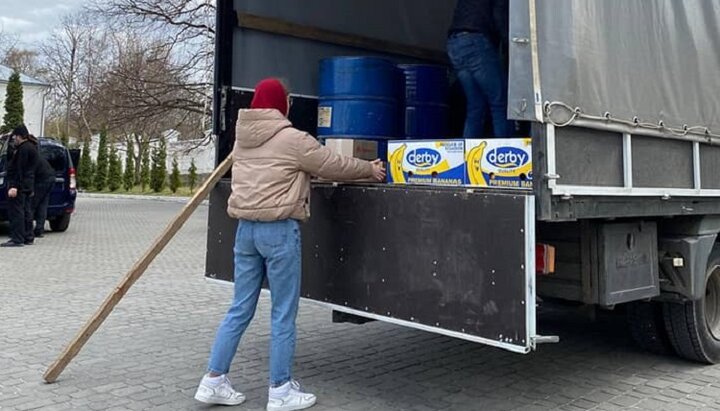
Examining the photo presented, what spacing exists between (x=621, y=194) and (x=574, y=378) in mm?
1688

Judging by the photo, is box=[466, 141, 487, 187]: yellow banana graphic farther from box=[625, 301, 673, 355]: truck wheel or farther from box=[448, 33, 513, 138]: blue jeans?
box=[625, 301, 673, 355]: truck wheel

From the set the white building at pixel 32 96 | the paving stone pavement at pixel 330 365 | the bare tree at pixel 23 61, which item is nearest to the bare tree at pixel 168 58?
the paving stone pavement at pixel 330 365

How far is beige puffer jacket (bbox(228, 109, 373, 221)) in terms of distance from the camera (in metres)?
3.89

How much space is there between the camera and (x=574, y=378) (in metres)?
4.72

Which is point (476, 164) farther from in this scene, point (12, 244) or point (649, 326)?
point (12, 244)

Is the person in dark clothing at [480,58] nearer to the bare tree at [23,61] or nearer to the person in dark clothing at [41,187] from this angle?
the person in dark clothing at [41,187]

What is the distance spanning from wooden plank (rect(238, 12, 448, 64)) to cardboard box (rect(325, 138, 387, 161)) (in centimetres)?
115

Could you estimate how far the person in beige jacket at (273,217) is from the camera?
12.8ft

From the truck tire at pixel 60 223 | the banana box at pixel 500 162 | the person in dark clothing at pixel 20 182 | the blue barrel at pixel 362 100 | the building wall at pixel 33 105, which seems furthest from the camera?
the building wall at pixel 33 105

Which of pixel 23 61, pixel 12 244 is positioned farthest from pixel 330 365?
pixel 23 61

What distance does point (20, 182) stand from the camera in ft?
36.7

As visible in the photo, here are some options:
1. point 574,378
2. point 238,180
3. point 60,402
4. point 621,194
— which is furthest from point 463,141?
point 60,402

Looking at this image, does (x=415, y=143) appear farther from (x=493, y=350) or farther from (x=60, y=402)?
(x=60, y=402)

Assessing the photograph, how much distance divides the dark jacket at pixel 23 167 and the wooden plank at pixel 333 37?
758 cm
